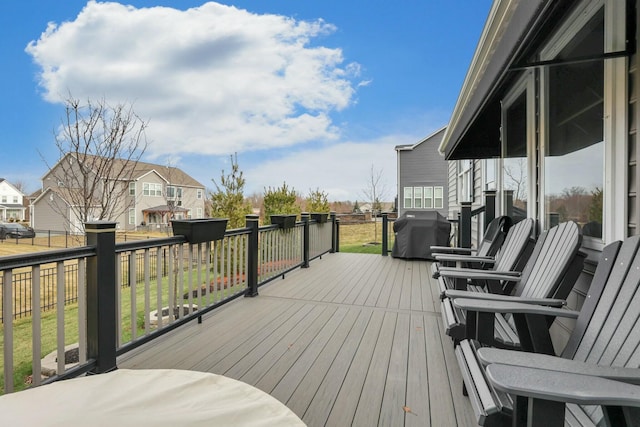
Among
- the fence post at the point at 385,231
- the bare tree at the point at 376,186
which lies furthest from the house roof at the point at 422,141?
the fence post at the point at 385,231

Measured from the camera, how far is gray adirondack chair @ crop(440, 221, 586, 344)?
→ 1682 mm

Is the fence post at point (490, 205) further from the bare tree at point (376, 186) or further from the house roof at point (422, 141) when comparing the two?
the bare tree at point (376, 186)

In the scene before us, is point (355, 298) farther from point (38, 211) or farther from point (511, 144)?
point (38, 211)

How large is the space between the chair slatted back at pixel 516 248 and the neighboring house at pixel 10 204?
44.4 meters

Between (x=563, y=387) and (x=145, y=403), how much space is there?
3.60 ft

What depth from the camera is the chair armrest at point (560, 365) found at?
0.93m

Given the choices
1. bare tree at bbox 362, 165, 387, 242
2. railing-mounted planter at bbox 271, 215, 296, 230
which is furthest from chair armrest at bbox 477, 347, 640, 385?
bare tree at bbox 362, 165, 387, 242

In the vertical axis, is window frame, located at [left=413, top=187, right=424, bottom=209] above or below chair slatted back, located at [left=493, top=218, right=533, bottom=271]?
above

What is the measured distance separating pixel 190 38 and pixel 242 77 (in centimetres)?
531

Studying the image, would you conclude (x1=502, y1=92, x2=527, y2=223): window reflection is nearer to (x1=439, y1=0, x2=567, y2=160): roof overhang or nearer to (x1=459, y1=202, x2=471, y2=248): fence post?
(x1=439, y1=0, x2=567, y2=160): roof overhang

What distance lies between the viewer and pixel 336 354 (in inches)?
101

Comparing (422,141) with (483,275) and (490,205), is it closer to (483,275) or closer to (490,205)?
(490,205)

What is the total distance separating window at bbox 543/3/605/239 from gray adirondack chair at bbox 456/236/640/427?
719 millimetres

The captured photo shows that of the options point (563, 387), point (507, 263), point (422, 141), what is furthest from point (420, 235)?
point (422, 141)
